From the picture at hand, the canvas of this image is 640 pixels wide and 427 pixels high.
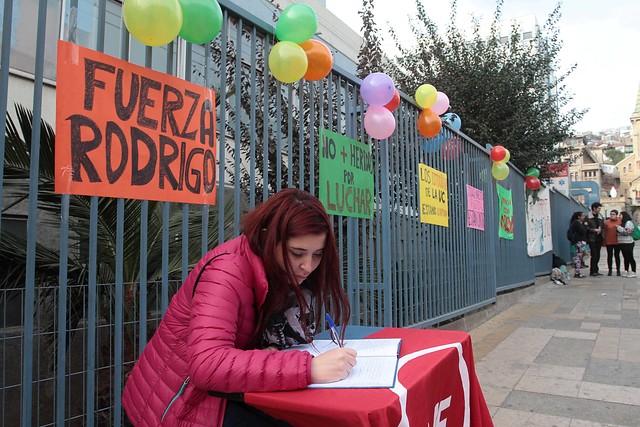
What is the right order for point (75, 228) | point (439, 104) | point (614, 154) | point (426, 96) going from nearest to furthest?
point (75, 228)
point (426, 96)
point (439, 104)
point (614, 154)

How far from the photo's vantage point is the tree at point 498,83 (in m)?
10.2

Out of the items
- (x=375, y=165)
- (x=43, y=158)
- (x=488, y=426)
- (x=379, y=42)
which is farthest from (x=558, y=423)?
(x=379, y=42)

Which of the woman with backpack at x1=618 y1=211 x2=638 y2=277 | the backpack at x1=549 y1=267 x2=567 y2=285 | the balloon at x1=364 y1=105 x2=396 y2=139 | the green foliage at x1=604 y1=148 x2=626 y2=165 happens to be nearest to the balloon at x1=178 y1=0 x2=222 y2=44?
the balloon at x1=364 y1=105 x2=396 y2=139

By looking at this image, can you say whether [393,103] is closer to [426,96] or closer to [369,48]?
[426,96]

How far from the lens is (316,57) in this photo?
9.90 ft

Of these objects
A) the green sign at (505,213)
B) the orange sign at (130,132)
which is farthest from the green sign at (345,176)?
the green sign at (505,213)

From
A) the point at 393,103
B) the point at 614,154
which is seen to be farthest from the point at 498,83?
the point at 614,154

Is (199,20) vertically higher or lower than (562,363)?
higher

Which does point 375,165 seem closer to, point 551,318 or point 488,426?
point 488,426

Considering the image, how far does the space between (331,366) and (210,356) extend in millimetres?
342

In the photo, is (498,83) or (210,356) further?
(498,83)

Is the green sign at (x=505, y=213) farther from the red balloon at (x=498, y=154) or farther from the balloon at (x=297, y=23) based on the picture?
the balloon at (x=297, y=23)

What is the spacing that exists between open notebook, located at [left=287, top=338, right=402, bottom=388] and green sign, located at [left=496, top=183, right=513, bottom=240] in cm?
676

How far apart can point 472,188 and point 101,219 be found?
5285 mm
